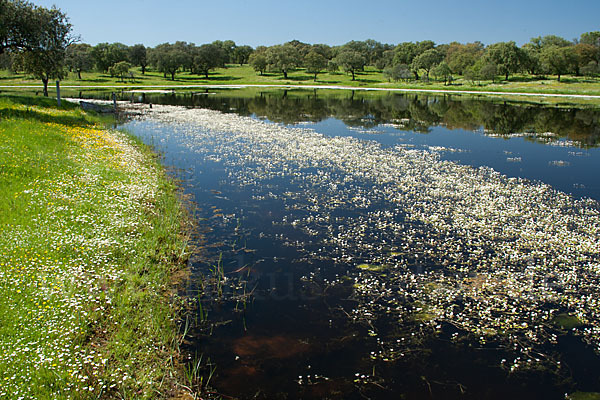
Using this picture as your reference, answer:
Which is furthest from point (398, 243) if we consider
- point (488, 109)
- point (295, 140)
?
point (488, 109)

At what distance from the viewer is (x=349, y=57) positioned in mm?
148625

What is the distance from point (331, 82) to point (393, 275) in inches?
5359

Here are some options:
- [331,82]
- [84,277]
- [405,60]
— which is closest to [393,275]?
[84,277]

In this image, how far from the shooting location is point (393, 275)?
45.6ft

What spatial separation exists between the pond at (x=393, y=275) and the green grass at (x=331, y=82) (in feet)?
289

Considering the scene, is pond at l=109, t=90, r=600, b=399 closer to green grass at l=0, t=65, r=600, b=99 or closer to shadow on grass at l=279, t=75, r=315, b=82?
green grass at l=0, t=65, r=600, b=99

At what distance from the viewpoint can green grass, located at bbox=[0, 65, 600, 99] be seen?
107 meters

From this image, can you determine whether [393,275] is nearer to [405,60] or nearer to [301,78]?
[301,78]

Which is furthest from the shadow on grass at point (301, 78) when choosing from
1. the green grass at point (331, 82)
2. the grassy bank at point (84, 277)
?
the grassy bank at point (84, 277)

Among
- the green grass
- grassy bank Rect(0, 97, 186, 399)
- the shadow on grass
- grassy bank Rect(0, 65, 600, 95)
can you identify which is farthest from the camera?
the shadow on grass

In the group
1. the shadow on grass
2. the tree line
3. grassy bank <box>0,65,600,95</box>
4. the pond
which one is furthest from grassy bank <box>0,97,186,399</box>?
the shadow on grass

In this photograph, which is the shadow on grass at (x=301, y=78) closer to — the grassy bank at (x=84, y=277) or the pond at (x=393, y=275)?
the pond at (x=393, y=275)

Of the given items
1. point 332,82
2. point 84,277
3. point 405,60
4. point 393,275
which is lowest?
point 393,275

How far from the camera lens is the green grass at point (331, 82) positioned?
10681cm
